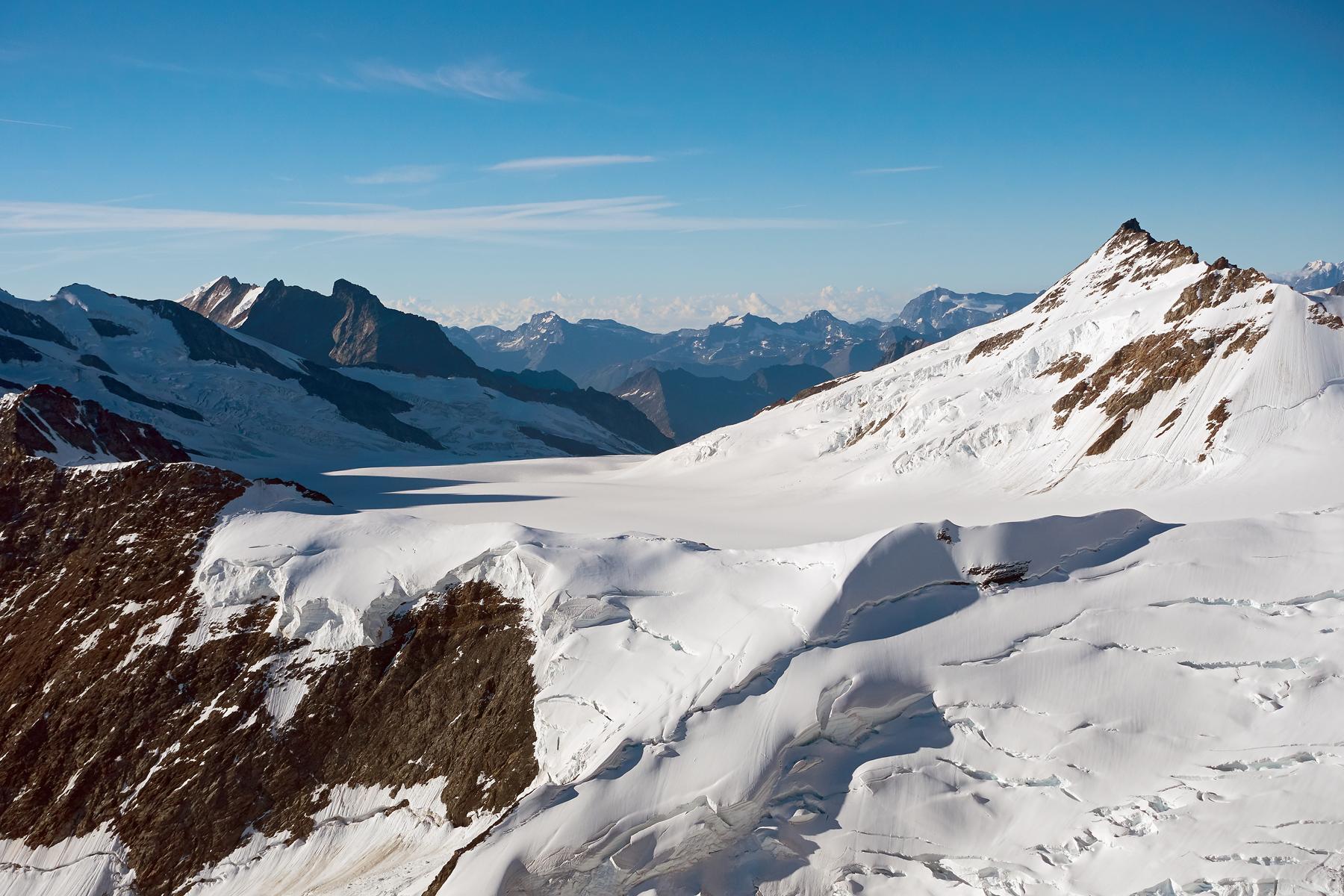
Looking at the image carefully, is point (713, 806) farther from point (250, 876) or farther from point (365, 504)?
point (365, 504)

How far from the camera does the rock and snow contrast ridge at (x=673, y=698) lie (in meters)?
20.6

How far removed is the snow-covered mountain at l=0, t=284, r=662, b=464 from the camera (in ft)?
389

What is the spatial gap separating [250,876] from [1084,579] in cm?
2853

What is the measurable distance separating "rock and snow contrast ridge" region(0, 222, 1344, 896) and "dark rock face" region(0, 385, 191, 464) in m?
5.14

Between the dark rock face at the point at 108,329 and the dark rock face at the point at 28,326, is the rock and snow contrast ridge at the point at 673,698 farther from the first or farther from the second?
the dark rock face at the point at 108,329

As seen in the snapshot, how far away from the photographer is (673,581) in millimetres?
29469

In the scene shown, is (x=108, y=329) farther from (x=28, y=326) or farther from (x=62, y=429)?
(x=62, y=429)

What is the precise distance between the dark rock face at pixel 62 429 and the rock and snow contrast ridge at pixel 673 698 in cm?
514

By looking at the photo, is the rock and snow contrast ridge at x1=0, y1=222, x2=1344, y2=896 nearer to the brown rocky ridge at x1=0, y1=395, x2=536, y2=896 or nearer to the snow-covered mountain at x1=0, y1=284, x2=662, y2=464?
the brown rocky ridge at x1=0, y1=395, x2=536, y2=896

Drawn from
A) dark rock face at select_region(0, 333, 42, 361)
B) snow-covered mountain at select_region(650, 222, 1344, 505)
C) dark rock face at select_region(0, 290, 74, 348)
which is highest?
dark rock face at select_region(0, 290, 74, 348)

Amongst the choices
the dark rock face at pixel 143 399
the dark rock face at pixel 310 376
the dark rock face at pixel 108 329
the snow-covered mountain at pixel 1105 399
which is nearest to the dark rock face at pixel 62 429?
the snow-covered mountain at pixel 1105 399

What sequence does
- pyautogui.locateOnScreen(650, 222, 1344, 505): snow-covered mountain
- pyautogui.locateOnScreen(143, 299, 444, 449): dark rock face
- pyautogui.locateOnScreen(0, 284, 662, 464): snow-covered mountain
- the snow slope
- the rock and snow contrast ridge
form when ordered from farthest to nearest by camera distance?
1. pyautogui.locateOnScreen(143, 299, 444, 449): dark rock face
2. pyautogui.locateOnScreen(0, 284, 662, 464): snow-covered mountain
3. pyautogui.locateOnScreen(650, 222, 1344, 505): snow-covered mountain
4. the rock and snow contrast ridge
5. the snow slope

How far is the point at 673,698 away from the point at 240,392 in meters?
136

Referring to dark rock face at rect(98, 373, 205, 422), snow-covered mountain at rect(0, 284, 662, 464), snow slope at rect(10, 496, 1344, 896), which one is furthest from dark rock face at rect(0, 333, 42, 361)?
snow slope at rect(10, 496, 1344, 896)
